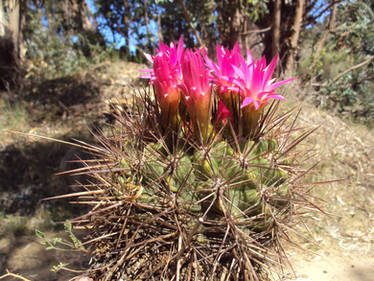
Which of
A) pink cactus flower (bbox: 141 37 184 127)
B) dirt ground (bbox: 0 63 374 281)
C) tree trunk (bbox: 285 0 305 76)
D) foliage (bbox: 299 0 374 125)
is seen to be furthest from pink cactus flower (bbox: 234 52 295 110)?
foliage (bbox: 299 0 374 125)

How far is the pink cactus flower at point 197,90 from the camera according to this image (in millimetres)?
1015

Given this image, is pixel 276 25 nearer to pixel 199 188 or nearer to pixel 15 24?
pixel 199 188

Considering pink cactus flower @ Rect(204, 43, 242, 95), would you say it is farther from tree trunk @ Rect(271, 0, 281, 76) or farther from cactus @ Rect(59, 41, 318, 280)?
tree trunk @ Rect(271, 0, 281, 76)

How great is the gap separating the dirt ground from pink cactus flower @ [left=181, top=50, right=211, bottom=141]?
51 centimetres

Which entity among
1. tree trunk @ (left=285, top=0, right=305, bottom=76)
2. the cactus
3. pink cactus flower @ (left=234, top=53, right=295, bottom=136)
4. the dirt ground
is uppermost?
tree trunk @ (left=285, top=0, right=305, bottom=76)

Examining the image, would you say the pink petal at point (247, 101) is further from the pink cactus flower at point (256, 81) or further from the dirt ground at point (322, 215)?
the dirt ground at point (322, 215)

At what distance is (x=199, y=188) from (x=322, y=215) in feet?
8.66

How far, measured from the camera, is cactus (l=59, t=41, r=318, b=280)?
1.04m

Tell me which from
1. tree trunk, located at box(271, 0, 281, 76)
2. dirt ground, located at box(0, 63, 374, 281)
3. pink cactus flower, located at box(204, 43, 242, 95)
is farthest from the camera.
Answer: tree trunk, located at box(271, 0, 281, 76)

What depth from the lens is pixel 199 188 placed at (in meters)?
1.07

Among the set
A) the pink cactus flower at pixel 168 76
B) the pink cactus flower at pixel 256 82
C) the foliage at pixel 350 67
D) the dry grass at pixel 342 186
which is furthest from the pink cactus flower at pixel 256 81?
the foliage at pixel 350 67

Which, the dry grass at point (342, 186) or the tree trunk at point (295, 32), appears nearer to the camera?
the dry grass at point (342, 186)

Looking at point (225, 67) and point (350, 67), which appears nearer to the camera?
point (225, 67)

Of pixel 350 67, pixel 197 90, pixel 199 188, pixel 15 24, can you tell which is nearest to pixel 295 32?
pixel 350 67
